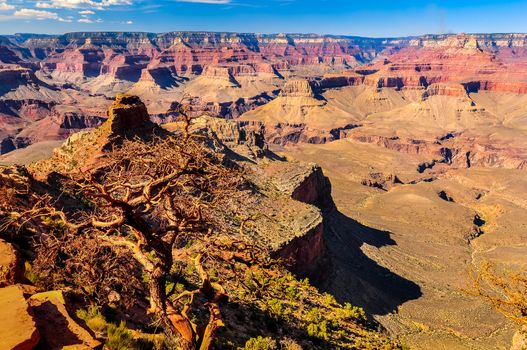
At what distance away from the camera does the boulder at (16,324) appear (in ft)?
27.4

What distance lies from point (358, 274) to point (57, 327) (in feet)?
147

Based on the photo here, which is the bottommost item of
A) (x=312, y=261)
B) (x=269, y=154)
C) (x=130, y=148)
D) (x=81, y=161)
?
(x=312, y=261)

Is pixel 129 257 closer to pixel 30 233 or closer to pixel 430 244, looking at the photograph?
pixel 30 233

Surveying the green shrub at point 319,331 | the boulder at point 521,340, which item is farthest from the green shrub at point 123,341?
the boulder at point 521,340

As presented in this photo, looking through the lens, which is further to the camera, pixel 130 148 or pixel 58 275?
pixel 58 275

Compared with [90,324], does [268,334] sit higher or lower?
lower

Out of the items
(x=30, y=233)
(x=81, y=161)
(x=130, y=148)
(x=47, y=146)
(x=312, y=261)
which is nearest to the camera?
(x=130, y=148)

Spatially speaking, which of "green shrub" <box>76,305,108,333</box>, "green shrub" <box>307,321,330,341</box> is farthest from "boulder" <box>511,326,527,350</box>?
"green shrub" <box>76,305,108,333</box>

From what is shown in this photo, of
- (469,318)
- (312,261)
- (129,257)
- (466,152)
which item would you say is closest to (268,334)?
(129,257)

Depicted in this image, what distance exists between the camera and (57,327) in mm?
9953

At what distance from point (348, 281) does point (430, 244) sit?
2811 centimetres

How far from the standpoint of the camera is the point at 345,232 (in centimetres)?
5953

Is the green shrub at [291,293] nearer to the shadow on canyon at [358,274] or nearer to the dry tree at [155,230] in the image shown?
the dry tree at [155,230]

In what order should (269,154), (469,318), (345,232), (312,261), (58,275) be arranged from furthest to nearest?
(269,154), (345,232), (469,318), (312,261), (58,275)
